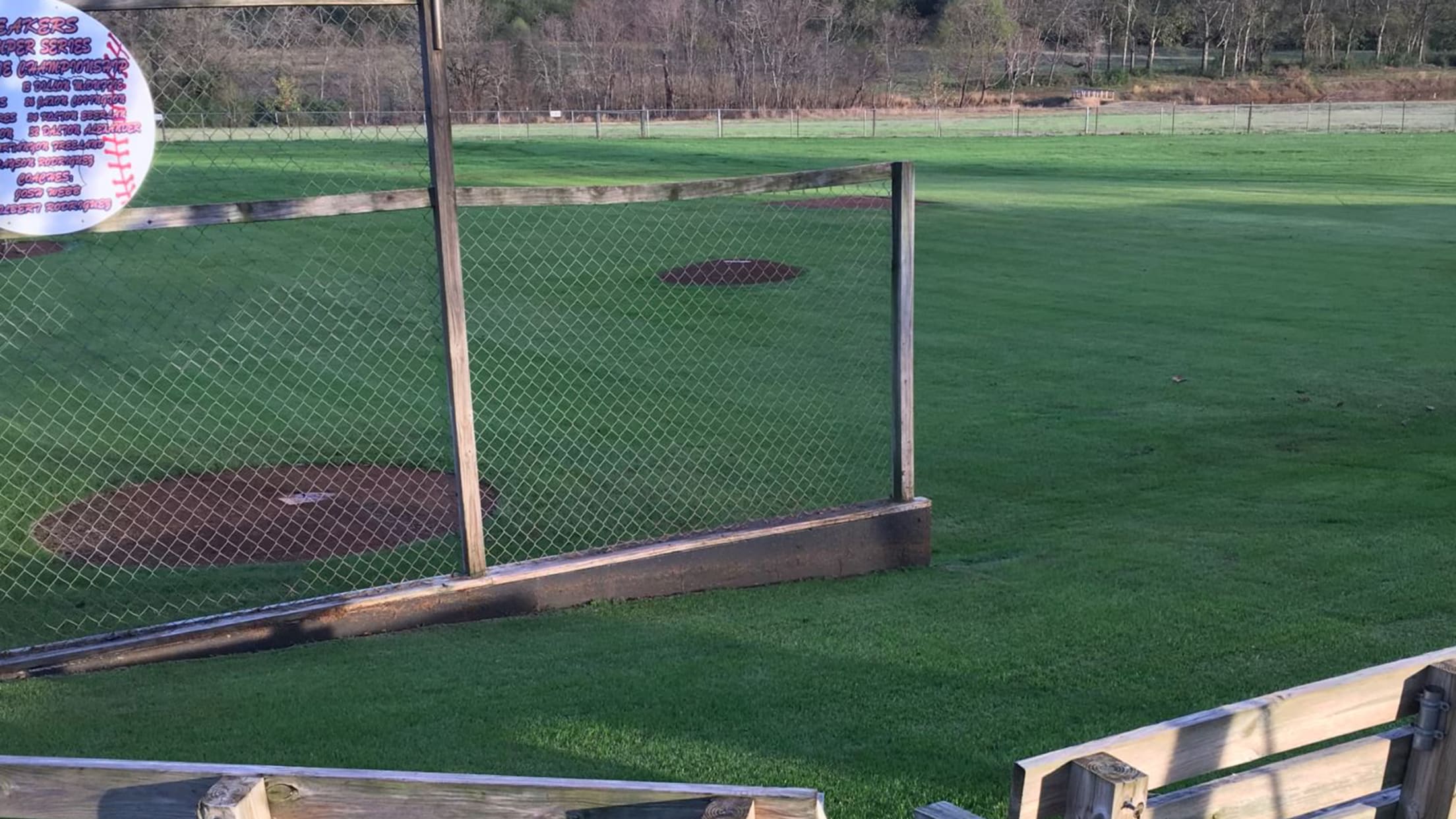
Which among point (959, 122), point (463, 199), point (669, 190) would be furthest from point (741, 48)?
point (463, 199)

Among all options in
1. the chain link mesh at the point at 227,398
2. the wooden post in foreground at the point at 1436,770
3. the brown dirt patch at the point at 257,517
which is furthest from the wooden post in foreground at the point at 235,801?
the brown dirt patch at the point at 257,517

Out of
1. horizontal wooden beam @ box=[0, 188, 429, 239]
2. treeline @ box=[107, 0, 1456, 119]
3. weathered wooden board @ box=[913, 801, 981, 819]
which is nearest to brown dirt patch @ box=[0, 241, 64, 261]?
treeline @ box=[107, 0, 1456, 119]

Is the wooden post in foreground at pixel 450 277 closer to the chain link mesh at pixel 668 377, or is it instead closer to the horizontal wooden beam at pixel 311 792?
the chain link mesh at pixel 668 377

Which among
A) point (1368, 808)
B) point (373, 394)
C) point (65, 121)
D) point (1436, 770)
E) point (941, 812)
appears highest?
point (65, 121)

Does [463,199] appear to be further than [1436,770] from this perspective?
Yes

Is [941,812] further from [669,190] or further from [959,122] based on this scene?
[959,122]

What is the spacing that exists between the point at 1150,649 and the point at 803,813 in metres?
4.00

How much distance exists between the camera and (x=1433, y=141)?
4541 centimetres

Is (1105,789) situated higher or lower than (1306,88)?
lower

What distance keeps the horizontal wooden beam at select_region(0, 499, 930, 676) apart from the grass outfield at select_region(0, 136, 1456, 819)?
5.4 inches

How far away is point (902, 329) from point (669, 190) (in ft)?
5.34

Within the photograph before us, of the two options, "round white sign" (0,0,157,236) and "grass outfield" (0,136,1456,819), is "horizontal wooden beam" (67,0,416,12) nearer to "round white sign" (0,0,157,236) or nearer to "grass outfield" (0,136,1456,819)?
"round white sign" (0,0,157,236)

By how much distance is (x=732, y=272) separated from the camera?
61.2 feet

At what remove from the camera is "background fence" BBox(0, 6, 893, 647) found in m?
7.36
